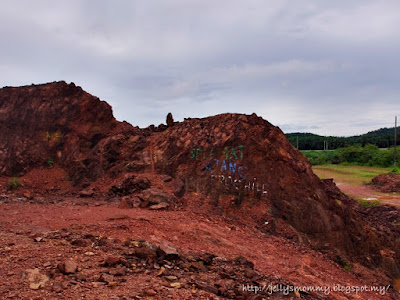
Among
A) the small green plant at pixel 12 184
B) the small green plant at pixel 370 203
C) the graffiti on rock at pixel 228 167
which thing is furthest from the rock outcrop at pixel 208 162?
the small green plant at pixel 370 203

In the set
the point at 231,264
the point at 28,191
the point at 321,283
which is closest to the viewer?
the point at 231,264

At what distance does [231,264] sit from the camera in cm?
550

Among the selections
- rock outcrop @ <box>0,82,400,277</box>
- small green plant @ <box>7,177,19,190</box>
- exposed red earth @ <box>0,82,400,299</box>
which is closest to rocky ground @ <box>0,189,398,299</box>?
exposed red earth @ <box>0,82,400,299</box>

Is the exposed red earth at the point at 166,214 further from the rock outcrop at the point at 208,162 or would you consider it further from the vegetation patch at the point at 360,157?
the vegetation patch at the point at 360,157

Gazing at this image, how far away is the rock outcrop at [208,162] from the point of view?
9477 mm

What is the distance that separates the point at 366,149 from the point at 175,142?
1456 inches

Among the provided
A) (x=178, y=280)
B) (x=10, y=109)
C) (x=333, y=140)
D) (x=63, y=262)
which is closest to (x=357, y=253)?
(x=178, y=280)

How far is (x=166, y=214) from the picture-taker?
7.97 metres

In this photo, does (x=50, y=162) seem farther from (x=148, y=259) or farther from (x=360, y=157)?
(x=360, y=157)

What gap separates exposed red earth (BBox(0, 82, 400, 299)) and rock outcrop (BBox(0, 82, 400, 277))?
0.14 feet

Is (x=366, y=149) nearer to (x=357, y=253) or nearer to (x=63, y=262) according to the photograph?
(x=357, y=253)

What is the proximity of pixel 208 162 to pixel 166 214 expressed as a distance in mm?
2961

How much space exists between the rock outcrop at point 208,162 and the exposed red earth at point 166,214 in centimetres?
4

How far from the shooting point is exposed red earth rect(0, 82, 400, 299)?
4.35m
